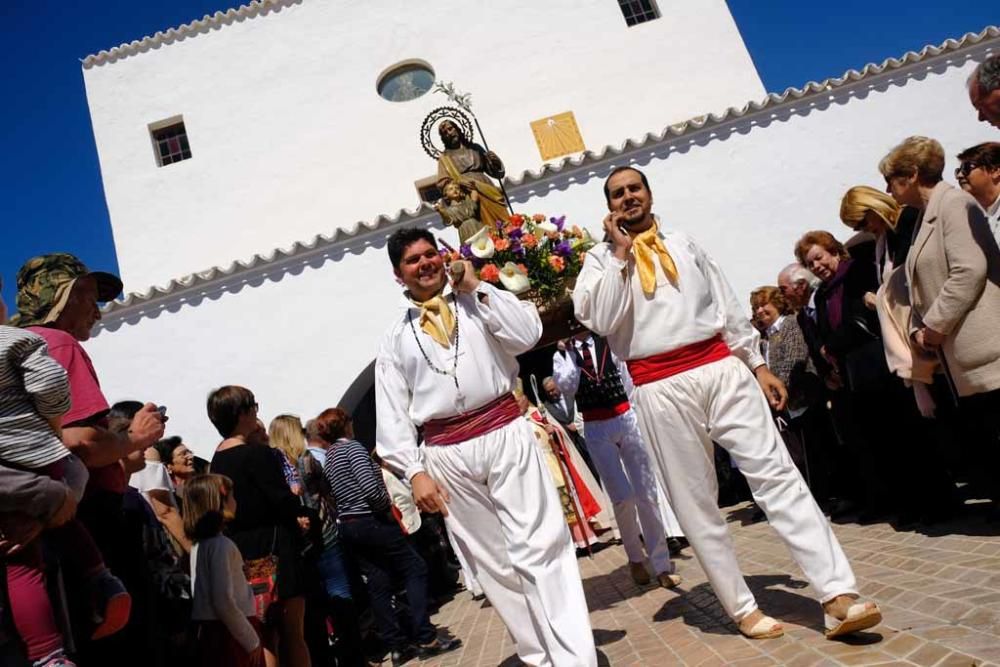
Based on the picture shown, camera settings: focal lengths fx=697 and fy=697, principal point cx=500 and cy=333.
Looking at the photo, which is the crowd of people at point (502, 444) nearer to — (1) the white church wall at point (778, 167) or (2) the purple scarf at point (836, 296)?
(2) the purple scarf at point (836, 296)

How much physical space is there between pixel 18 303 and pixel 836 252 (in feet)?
16.3

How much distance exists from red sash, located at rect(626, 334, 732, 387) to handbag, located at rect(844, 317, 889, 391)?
1.78 m

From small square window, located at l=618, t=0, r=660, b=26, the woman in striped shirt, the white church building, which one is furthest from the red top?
small square window, located at l=618, t=0, r=660, b=26

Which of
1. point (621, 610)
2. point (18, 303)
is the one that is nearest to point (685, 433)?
point (621, 610)

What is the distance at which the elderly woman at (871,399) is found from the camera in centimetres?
458

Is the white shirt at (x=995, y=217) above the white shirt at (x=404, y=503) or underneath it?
above

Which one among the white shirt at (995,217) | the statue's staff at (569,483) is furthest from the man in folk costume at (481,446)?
the statue's staff at (569,483)

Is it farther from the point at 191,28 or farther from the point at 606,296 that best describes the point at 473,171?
the point at 191,28

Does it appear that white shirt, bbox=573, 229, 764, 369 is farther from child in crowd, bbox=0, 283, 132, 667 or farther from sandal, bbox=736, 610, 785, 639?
child in crowd, bbox=0, 283, 132, 667

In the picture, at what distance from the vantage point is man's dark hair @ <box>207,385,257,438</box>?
4.15m

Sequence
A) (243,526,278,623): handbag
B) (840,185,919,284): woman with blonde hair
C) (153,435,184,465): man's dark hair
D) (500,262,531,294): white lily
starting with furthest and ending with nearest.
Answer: (153,435,184,465): man's dark hair
(500,262,531,294): white lily
(840,185,919,284): woman with blonde hair
(243,526,278,623): handbag

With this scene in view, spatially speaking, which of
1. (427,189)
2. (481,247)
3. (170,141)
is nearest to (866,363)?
(481,247)

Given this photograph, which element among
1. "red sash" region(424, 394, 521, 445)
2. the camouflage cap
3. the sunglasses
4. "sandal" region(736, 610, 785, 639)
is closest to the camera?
the camouflage cap

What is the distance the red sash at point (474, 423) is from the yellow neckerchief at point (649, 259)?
91cm
